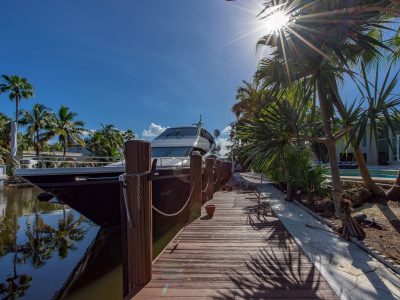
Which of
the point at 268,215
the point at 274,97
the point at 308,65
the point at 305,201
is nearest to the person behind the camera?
the point at 308,65

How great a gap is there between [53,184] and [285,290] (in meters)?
5.52

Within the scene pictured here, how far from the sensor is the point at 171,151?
10625 mm

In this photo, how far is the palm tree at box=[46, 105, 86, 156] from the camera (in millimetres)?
30405

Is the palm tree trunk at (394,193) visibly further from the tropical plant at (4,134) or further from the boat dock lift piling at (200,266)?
the tropical plant at (4,134)

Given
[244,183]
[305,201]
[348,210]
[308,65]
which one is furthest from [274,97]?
[244,183]

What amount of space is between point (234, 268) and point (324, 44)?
354 centimetres

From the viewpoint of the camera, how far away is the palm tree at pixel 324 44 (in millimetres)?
3682

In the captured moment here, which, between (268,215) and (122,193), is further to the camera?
(268,215)

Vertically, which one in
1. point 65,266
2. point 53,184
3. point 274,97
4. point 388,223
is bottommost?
point 65,266

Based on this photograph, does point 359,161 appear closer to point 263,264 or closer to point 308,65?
point 308,65

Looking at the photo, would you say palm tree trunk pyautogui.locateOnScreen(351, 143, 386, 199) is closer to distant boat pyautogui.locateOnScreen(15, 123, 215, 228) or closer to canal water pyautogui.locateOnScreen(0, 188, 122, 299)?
distant boat pyautogui.locateOnScreen(15, 123, 215, 228)

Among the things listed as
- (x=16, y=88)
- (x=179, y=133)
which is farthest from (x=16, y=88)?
(x=179, y=133)

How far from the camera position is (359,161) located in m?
7.66

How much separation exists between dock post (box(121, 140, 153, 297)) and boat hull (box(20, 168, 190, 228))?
11.0 ft
